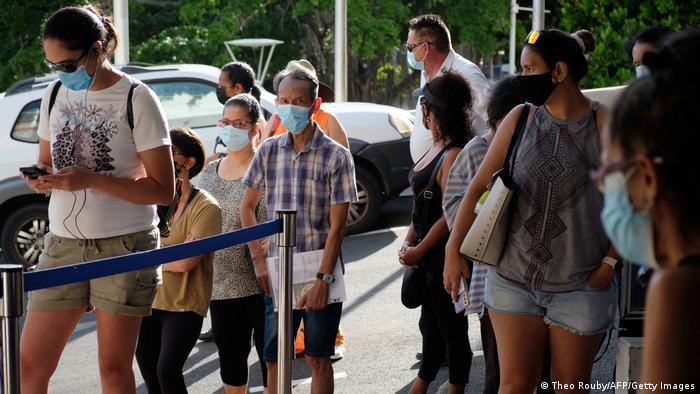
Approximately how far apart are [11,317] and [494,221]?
173cm

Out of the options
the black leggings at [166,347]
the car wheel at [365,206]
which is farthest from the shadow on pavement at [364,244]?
the black leggings at [166,347]

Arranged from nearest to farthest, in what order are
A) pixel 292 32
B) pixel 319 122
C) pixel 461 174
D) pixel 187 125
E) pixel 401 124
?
pixel 461 174, pixel 319 122, pixel 187 125, pixel 401 124, pixel 292 32

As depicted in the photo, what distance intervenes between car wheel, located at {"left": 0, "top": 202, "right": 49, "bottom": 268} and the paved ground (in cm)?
184

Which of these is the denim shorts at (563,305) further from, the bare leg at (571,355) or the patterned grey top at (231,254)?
the patterned grey top at (231,254)

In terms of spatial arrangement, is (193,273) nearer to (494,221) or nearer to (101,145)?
(101,145)

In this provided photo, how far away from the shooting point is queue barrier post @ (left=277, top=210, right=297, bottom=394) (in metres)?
4.57

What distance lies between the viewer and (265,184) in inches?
202

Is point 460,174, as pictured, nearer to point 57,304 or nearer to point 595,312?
point 595,312

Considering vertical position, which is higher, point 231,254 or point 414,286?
point 231,254

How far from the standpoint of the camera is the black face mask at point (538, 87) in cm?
400

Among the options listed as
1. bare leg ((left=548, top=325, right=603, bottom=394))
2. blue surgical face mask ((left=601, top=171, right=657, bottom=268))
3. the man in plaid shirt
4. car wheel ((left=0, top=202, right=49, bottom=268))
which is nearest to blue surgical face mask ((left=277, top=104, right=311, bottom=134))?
the man in plaid shirt

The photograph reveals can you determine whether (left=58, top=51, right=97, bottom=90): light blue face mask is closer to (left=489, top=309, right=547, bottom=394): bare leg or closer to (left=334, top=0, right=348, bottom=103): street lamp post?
(left=489, top=309, right=547, bottom=394): bare leg

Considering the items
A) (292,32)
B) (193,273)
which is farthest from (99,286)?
(292,32)

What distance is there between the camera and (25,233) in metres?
9.97
